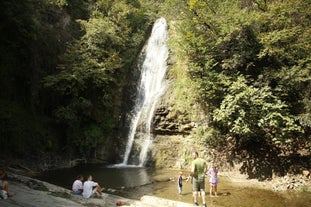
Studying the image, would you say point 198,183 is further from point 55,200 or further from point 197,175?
point 55,200

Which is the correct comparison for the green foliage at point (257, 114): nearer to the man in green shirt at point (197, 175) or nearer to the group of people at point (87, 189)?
the man in green shirt at point (197, 175)

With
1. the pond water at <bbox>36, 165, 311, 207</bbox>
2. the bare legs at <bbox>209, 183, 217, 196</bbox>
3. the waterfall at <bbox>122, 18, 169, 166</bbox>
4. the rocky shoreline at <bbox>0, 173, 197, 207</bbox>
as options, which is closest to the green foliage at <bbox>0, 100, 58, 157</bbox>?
the pond water at <bbox>36, 165, 311, 207</bbox>

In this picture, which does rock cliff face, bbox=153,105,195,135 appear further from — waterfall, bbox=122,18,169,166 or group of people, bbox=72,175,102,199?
group of people, bbox=72,175,102,199

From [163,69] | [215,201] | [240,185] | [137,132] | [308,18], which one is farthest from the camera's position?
[163,69]

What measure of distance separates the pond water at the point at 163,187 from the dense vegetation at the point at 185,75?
2671mm

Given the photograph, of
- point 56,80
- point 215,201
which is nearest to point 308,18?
point 215,201

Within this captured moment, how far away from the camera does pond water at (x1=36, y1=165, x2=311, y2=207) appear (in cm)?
1159

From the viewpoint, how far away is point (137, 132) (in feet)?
72.3

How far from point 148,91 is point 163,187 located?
423 inches

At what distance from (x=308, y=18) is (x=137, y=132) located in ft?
43.8

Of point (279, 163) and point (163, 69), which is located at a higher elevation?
point (163, 69)

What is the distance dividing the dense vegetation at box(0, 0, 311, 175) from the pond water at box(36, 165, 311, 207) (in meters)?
2.67

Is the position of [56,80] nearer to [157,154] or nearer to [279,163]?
[157,154]

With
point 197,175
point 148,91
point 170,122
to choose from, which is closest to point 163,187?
point 197,175
